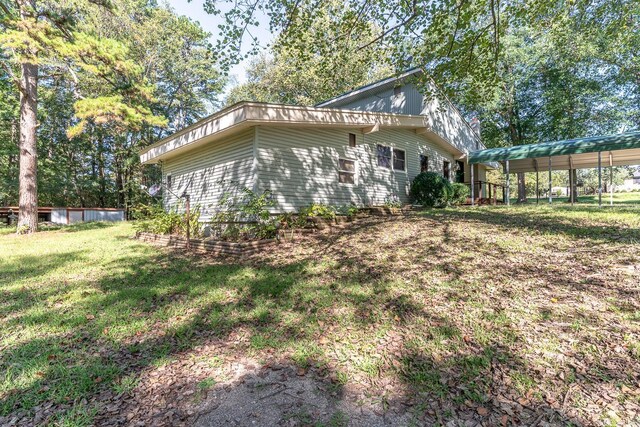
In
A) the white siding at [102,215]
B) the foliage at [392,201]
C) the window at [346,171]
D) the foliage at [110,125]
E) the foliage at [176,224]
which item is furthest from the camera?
the foliage at [110,125]

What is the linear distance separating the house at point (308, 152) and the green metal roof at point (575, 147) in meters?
2.66

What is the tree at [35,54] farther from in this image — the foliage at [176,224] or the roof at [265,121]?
the foliage at [176,224]

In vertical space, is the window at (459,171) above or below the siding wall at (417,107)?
below

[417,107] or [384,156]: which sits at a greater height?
[417,107]

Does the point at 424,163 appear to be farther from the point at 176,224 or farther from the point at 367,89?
the point at 176,224

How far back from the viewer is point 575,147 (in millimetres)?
10680

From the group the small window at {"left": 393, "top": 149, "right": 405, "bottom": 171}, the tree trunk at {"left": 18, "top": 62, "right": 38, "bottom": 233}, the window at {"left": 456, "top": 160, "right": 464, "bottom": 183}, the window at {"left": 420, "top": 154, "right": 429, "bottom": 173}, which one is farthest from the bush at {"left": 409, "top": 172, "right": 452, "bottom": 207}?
the tree trunk at {"left": 18, "top": 62, "right": 38, "bottom": 233}

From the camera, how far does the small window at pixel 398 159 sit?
11.6 m

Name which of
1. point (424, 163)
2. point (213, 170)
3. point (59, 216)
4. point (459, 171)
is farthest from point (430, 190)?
point (59, 216)

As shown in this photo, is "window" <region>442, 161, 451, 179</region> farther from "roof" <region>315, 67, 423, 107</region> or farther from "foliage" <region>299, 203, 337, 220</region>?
"foliage" <region>299, 203, 337, 220</region>

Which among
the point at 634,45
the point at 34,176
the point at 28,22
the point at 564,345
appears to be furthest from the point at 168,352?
the point at 634,45

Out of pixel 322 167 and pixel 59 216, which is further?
pixel 59 216

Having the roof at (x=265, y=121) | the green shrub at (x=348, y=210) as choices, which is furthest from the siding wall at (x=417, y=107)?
A: the green shrub at (x=348, y=210)

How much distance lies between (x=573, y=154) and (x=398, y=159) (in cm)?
712
